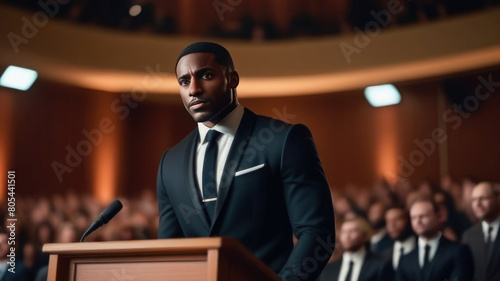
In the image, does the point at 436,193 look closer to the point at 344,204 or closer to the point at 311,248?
the point at 344,204

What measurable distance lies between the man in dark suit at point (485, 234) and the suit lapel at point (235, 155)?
433cm

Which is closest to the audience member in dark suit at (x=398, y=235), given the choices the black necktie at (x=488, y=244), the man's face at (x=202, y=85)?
the black necktie at (x=488, y=244)

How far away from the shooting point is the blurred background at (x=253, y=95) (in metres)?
6.97

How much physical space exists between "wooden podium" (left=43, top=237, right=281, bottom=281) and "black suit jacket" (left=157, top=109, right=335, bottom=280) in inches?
13.3

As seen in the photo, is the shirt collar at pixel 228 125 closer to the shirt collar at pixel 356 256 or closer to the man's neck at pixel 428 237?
the man's neck at pixel 428 237

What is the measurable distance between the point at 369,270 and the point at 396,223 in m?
0.59

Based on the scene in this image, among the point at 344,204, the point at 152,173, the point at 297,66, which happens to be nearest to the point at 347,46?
the point at 297,66

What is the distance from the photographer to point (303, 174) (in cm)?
193

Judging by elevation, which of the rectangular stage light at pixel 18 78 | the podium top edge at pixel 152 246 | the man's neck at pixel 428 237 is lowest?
the podium top edge at pixel 152 246

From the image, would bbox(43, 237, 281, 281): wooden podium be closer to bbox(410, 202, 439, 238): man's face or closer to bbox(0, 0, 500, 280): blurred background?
bbox(410, 202, 439, 238): man's face

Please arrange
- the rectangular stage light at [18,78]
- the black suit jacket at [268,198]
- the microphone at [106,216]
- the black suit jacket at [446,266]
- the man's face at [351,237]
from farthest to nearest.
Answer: the rectangular stage light at [18,78] < the man's face at [351,237] < the black suit jacket at [446,266] < the black suit jacket at [268,198] < the microphone at [106,216]

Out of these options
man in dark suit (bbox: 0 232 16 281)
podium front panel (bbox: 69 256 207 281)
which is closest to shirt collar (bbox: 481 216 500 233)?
man in dark suit (bbox: 0 232 16 281)

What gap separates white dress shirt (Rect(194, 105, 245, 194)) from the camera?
200cm

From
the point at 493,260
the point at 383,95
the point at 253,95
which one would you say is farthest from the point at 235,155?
the point at 253,95
